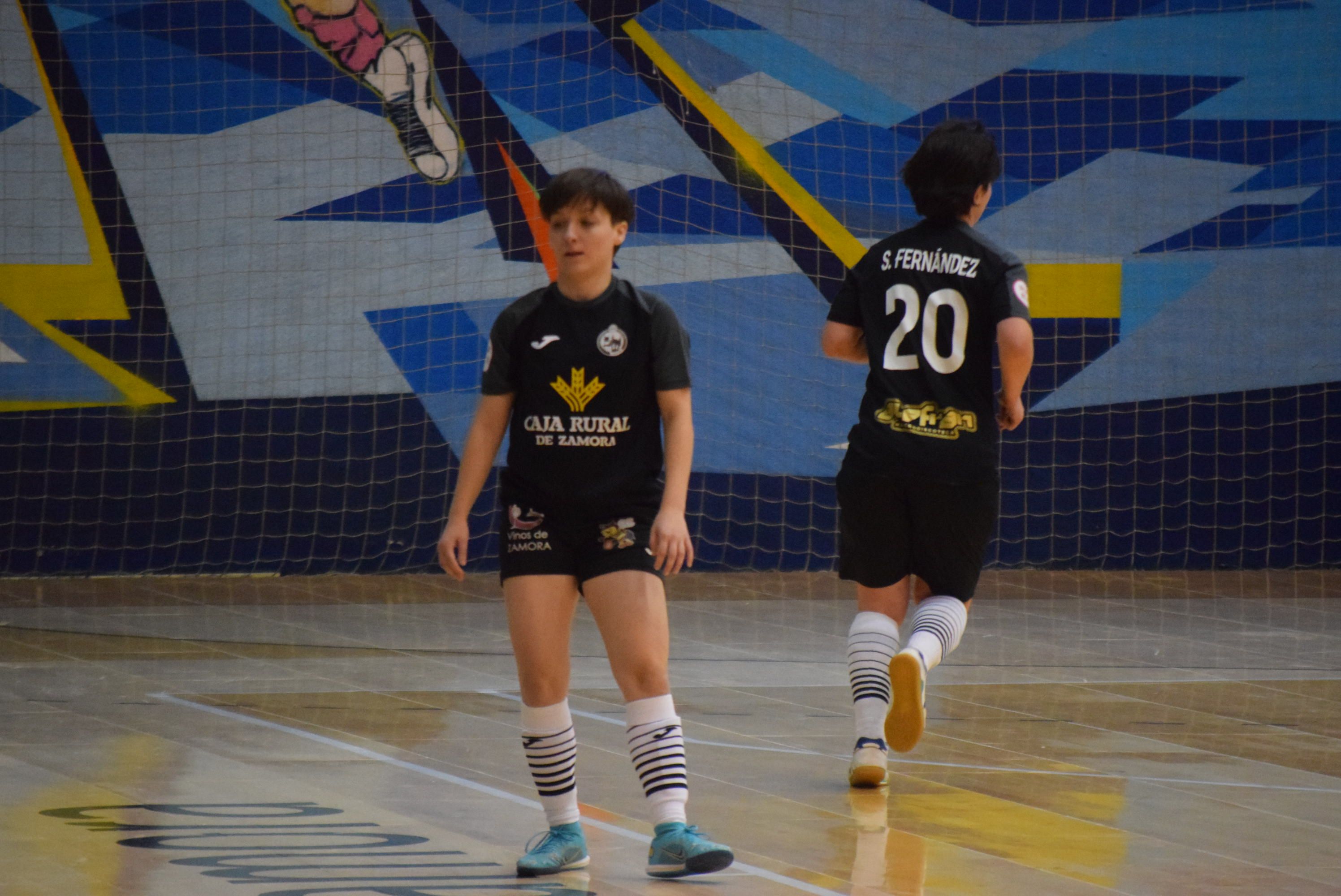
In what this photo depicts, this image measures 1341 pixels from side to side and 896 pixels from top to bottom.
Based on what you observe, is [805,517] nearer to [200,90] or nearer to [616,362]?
[200,90]

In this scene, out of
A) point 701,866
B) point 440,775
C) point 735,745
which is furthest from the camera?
point 735,745

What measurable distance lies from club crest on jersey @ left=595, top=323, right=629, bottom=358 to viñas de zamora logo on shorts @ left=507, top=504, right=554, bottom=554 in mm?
319

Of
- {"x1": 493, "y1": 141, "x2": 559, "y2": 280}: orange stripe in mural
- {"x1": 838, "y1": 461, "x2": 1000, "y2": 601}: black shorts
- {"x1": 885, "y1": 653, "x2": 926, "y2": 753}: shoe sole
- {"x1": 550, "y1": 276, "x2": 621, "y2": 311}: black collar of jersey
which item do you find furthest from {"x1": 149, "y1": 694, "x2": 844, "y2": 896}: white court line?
{"x1": 493, "y1": 141, "x2": 559, "y2": 280}: orange stripe in mural

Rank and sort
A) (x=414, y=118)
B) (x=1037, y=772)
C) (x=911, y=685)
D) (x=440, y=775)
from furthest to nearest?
(x=414, y=118) → (x=1037, y=772) → (x=440, y=775) → (x=911, y=685)

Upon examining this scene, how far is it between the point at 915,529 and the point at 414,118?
239 inches

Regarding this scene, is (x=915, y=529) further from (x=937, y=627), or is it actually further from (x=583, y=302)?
(x=583, y=302)

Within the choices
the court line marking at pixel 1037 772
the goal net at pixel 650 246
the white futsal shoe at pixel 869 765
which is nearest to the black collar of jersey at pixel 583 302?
the court line marking at pixel 1037 772

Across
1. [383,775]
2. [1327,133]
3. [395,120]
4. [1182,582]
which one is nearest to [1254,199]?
[1327,133]

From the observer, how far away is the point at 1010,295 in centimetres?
363

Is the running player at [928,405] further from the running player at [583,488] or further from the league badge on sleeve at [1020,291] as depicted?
the running player at [583,488]

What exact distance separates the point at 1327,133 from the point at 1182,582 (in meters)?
2.82

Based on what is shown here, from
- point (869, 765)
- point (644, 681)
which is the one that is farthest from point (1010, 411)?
point (644, 681)

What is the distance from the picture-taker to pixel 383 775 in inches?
151

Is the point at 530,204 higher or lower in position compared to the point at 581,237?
higher
